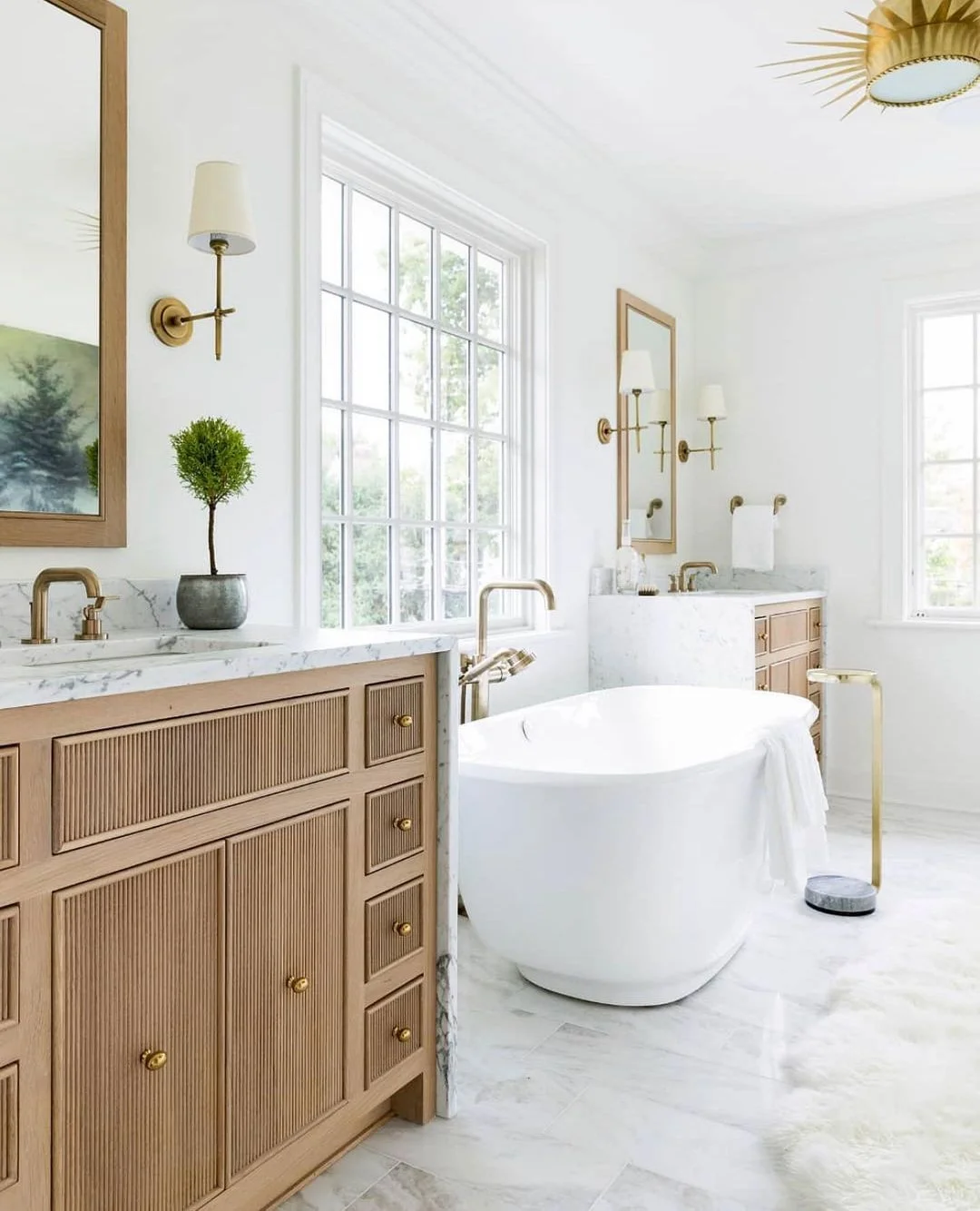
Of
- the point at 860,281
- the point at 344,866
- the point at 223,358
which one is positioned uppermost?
the point at 860,281

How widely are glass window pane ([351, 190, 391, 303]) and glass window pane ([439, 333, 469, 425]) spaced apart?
319 mm

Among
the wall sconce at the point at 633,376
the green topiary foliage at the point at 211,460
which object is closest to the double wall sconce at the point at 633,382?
the wall sconce at the point at 633,376

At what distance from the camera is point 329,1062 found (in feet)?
5.11

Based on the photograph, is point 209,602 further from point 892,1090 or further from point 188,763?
point 892,1090

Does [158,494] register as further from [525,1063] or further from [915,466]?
[915,466]

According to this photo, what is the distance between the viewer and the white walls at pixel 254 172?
6.46 feet

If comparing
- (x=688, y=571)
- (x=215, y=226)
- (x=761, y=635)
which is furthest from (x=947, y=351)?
(x=215, y=226)

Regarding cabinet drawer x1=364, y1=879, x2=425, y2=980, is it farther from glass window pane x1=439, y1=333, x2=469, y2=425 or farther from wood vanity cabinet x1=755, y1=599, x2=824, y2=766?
wood vanity cabinet x1=755, y1=599, x2=824, y2=766

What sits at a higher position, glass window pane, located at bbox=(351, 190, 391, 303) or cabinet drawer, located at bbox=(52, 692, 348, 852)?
glass window pane, located at bbox=(351, 190, 391, 303)

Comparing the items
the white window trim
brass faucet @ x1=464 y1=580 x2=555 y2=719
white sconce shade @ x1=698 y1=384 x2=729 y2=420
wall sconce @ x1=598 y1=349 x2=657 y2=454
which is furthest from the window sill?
brass faucet @ x1=464 y1=580 x2=555 y2=719

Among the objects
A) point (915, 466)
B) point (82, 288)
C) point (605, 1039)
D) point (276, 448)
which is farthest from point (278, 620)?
point (915, 466)

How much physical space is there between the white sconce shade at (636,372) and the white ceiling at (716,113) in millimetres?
690

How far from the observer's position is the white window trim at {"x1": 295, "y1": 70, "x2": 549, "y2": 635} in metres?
2.37

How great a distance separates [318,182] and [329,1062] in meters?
2.02
